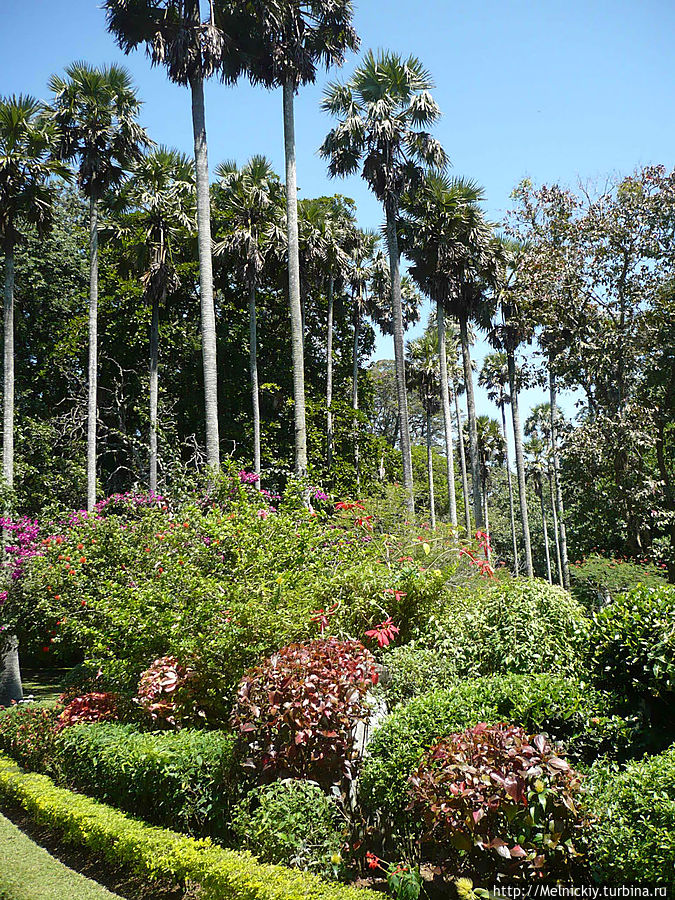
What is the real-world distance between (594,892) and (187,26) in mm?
17634

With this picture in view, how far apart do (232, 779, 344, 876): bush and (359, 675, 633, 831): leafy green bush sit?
0.37m

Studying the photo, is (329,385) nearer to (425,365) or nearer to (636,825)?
(425,365)

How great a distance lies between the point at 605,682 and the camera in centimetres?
521

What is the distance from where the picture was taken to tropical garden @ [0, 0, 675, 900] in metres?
4.70

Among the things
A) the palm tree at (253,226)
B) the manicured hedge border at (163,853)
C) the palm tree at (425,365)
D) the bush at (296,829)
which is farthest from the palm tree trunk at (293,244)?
the palm tree at (425,365)

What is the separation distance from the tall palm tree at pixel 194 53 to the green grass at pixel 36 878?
9.32 metres

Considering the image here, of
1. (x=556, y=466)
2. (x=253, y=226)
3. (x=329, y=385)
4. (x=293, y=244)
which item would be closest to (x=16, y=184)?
(x=293, y=244)

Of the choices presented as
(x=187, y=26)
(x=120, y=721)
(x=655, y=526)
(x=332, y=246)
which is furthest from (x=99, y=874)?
(x=332, y=246)

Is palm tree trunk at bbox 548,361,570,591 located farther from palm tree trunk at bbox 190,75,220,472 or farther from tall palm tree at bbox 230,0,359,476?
palm tree trunk at bbox 190,75,220,472

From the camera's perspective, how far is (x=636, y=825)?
3656 mm

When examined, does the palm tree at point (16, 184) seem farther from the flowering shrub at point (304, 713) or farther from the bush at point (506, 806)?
the bush at point (506, 806)

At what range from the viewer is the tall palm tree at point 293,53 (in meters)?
15.9

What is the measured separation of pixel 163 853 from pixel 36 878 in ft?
4.56

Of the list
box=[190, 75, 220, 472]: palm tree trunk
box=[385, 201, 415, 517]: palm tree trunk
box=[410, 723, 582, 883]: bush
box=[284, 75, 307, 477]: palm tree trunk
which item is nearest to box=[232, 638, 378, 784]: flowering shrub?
box=[410, 723, 582, 883]: bush
